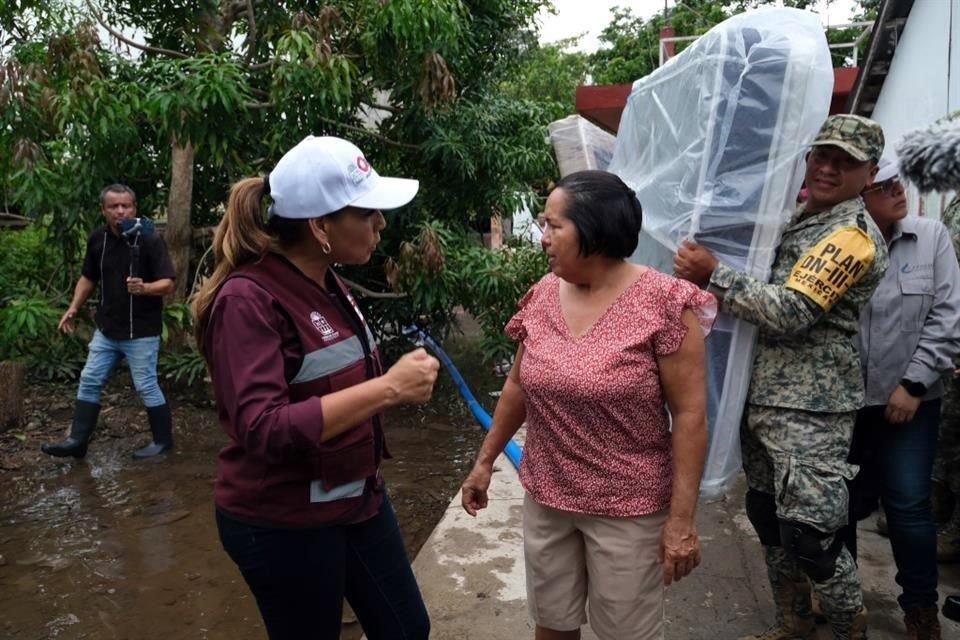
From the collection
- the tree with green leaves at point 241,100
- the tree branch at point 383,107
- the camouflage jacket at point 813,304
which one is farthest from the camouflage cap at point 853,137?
the tree branch at point 383,107

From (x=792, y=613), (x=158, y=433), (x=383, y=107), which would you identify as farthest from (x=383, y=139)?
(x=792, y=613)

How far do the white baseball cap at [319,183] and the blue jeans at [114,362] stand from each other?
371 cm

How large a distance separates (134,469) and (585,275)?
4080 millimetres

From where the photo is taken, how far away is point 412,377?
166 cm


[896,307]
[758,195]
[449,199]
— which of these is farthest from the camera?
[449,199]

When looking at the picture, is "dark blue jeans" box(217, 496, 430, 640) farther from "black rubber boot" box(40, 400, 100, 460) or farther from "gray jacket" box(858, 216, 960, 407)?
"black rubber boot" box(40, 400, 100, 460)

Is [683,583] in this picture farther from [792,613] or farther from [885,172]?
[885,172]

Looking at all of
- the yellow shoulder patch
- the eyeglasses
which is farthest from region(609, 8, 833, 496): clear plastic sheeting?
the eyeglasses

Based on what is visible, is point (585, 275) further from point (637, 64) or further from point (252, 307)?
point (637, 64)

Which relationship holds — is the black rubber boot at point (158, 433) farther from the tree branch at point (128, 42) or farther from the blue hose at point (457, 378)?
the tree branch at point (128, 42)

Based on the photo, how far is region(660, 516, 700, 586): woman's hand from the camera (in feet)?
6.48

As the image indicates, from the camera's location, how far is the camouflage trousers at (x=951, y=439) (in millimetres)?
3184

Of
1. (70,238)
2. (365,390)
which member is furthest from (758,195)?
(70,238)

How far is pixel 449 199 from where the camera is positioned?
706 centimetres
